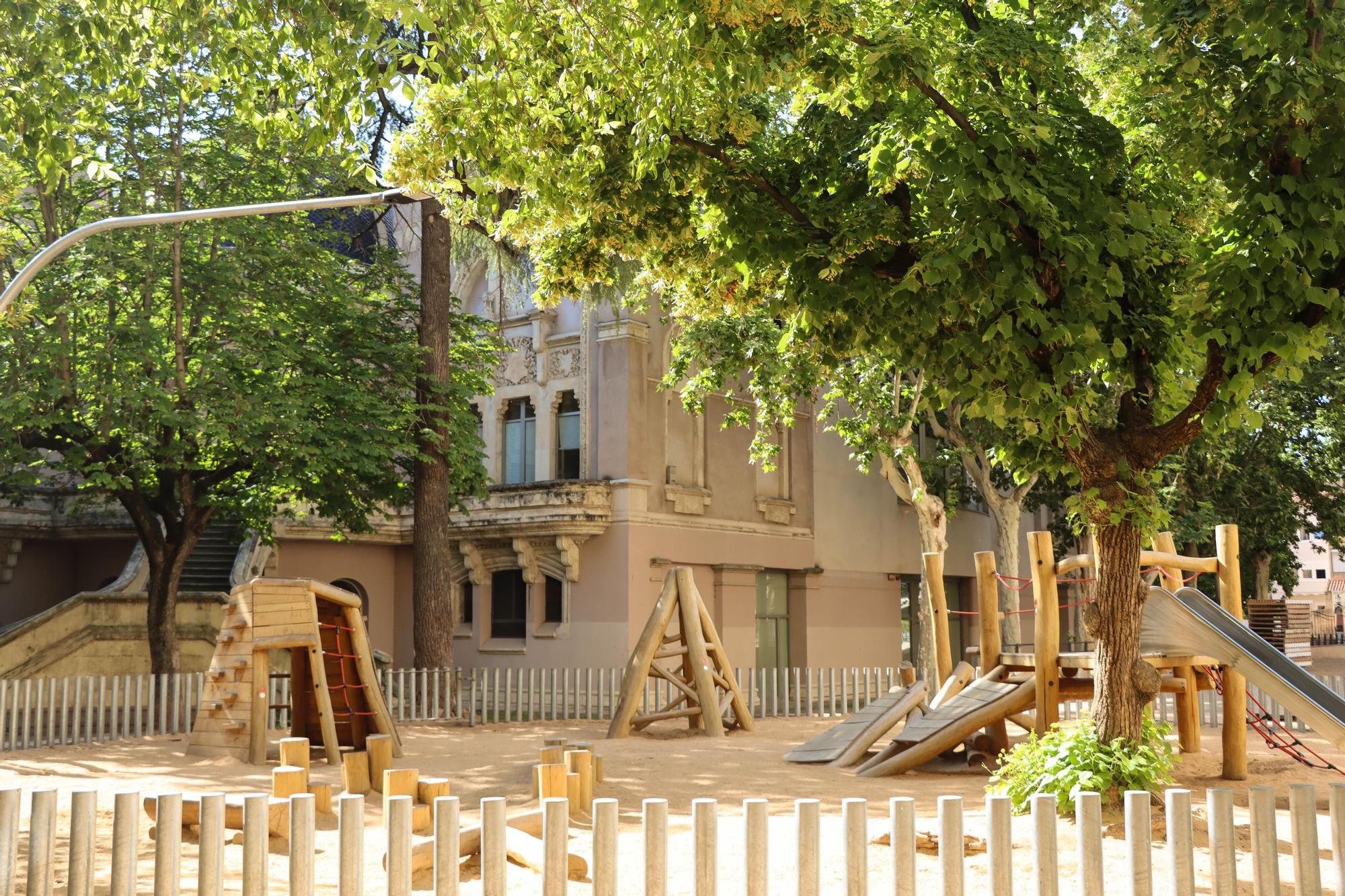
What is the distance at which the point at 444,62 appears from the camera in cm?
905

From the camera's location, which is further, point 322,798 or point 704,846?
point 322,798

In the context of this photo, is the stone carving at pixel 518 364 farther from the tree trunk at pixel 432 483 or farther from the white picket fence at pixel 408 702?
the white picket fence at pixel 408 702

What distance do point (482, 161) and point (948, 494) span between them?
1994cm

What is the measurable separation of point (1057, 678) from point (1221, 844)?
5.97m

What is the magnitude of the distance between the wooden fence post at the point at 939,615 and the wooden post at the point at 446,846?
1004 centimetres

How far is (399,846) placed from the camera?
4945 mm

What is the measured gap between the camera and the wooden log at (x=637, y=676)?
16219 millimetres

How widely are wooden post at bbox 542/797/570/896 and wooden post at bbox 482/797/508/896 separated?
0.18 meters

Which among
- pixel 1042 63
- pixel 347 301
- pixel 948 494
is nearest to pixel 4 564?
pixel 347 301

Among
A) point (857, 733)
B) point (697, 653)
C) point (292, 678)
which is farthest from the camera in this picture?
point (697, 653)

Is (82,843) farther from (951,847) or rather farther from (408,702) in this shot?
(408,702)

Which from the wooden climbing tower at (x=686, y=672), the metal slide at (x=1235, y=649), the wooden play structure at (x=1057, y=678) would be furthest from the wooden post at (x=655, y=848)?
the wooden climbing tower at (x=686, y=672)

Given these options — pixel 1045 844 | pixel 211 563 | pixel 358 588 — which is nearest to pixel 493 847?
pixel 1045 844

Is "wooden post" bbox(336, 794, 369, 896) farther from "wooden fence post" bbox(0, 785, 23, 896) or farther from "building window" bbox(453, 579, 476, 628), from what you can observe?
"building window" bbox(453, 579, 476, 628)
